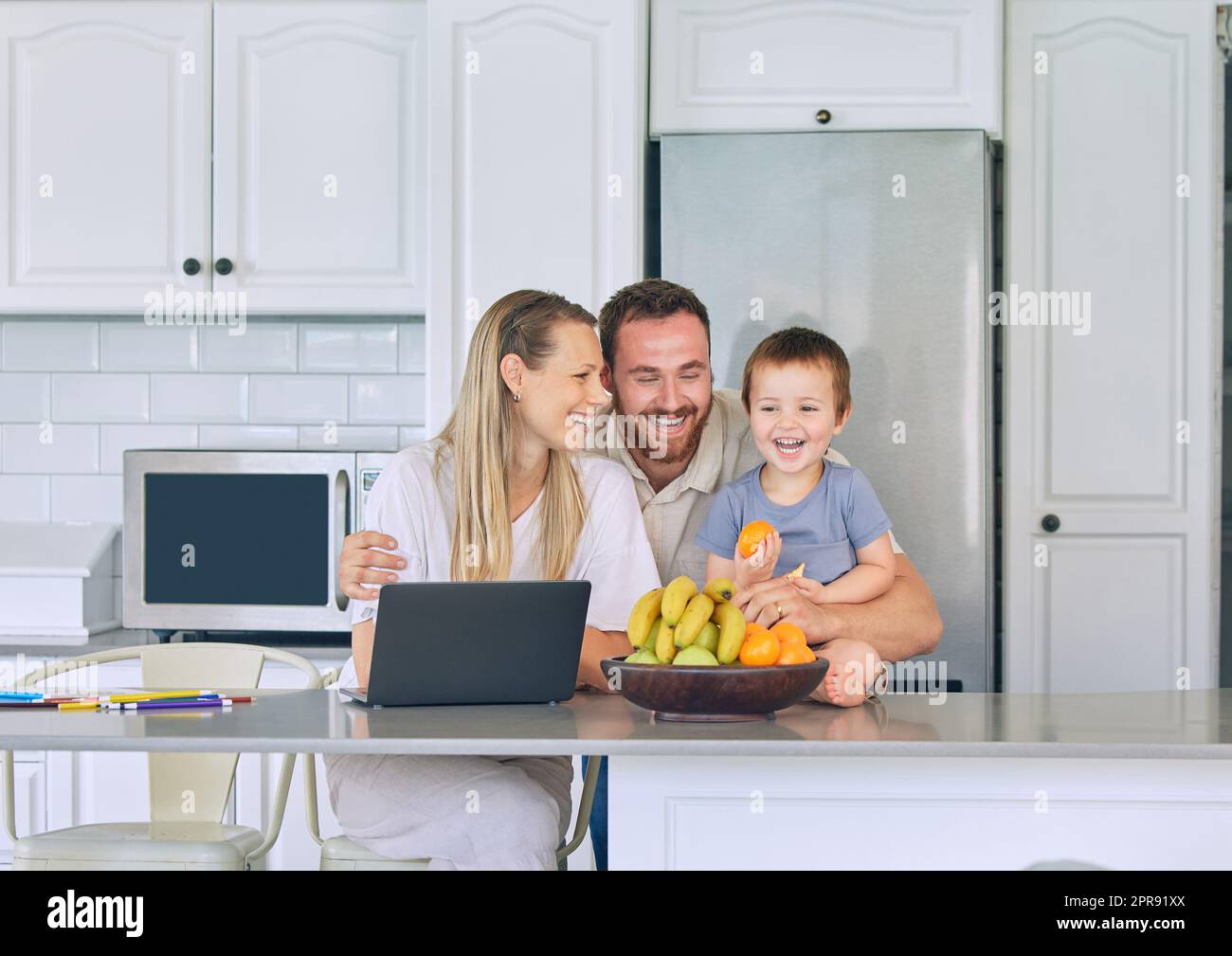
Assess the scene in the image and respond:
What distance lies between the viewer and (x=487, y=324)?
2.27m

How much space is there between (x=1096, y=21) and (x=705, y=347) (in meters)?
1.26

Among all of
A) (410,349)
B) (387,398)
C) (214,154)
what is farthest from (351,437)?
(214,154)

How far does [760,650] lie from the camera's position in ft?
5.55

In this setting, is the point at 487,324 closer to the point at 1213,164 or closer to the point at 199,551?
the point at 199,551

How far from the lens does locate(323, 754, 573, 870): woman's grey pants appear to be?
1851mm

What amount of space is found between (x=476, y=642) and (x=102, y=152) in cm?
201

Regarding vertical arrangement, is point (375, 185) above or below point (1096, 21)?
below

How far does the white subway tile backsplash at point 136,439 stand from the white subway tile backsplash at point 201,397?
0.03 metres

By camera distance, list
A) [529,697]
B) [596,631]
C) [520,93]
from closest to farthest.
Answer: [529,697] < [596,631] < [520,93]

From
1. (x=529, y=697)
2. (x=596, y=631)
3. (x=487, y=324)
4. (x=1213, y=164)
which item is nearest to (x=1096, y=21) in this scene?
(x=1213, y=164)

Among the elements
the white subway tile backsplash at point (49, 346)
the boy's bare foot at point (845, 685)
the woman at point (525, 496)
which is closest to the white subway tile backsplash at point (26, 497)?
the white subway tile backsplash at point (49, 346)

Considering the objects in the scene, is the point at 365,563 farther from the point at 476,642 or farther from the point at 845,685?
the point at 845,685
